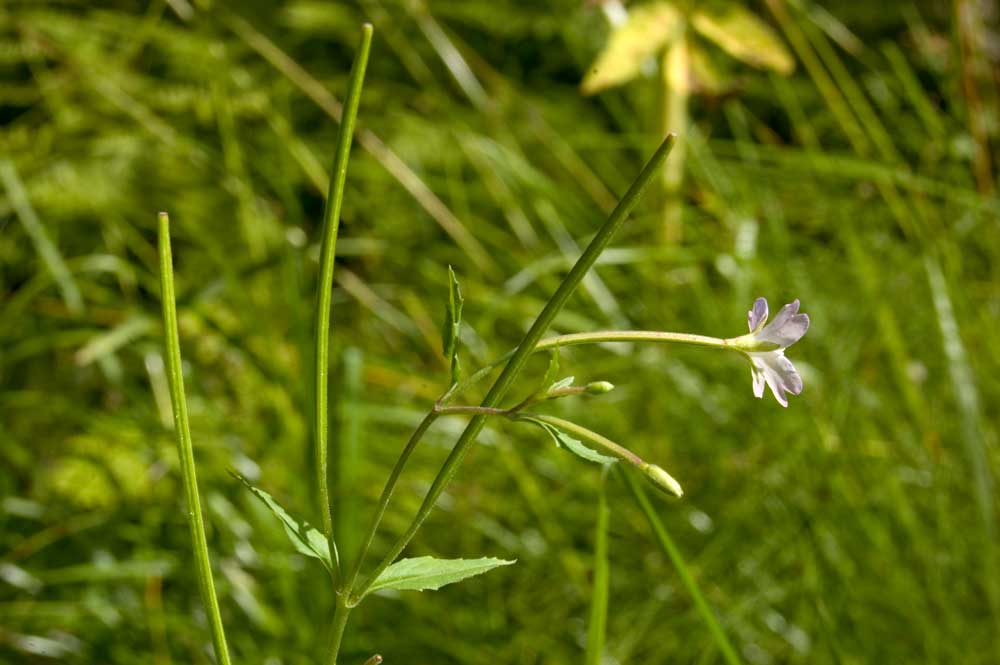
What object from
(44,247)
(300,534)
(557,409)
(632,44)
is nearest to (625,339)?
(300,534)

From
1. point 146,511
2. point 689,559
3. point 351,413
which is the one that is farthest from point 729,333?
point 146,511

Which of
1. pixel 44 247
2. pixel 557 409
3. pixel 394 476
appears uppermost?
pixel 394 476

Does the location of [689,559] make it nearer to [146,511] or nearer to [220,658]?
[146,511]

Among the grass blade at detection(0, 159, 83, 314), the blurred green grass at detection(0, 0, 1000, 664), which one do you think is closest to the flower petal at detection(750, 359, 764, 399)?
the blurred green grass at detection(0, 0, 1000, 664)

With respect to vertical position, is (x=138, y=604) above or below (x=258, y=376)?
below

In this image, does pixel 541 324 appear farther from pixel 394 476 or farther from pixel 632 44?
pixel 632 44

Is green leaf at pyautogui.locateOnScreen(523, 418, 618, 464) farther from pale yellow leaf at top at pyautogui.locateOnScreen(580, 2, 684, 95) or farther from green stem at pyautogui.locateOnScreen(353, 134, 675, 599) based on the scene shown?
pale yellow leaf at top at pyautogui.locateOnScreen(580, 2, 684, 95)
